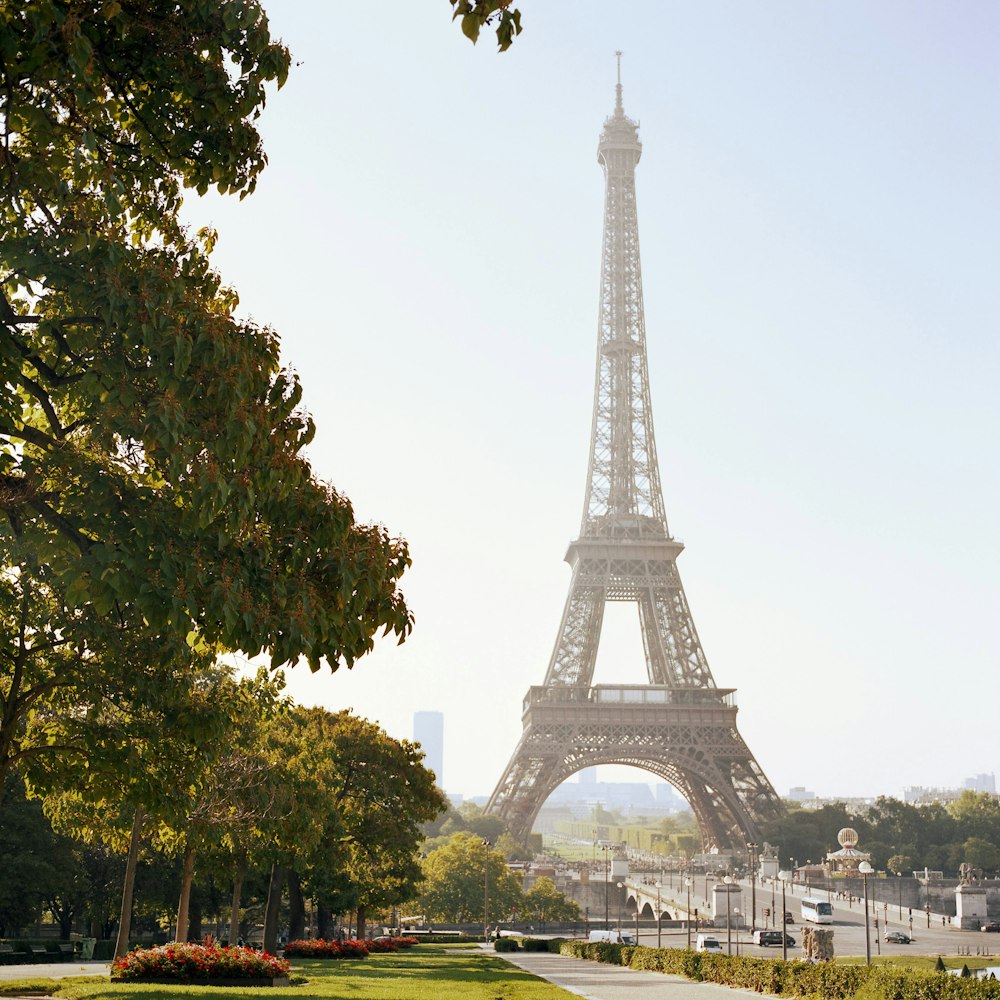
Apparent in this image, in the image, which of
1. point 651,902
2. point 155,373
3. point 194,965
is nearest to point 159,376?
point 155,373

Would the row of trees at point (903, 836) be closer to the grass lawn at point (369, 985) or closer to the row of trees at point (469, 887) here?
the row of trees at point (469, 887)

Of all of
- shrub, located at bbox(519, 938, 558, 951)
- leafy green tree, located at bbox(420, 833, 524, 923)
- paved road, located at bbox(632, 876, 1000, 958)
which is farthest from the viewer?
leafy green tree, located at bbox(420, 833, 524, 923)

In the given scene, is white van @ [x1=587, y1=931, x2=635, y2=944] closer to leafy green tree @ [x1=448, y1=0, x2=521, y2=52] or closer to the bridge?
the bridge

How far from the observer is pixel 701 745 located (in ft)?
299

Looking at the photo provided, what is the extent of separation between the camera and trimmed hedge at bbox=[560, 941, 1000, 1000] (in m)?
21.2

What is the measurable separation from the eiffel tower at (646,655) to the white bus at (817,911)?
6130 mm

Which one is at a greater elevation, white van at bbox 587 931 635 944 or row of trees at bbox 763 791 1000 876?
row of trees at bbox 763 791 1000 876

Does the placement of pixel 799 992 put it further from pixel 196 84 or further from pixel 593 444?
pixel 593 444

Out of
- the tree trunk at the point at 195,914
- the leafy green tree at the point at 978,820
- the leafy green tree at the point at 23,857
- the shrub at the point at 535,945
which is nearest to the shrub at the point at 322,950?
the leafy green tree at the point at 23,857

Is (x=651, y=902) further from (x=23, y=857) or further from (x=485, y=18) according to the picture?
(x=485, y=18)

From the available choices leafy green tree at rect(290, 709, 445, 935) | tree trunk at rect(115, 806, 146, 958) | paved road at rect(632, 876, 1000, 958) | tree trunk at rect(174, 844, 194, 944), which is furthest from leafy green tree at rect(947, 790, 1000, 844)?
tree trunk at rect(115, 806, 146, 958)

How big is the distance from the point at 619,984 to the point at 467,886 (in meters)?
60.7

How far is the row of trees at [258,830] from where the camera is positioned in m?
28.3

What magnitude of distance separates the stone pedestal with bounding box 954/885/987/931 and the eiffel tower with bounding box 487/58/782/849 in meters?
14.1
